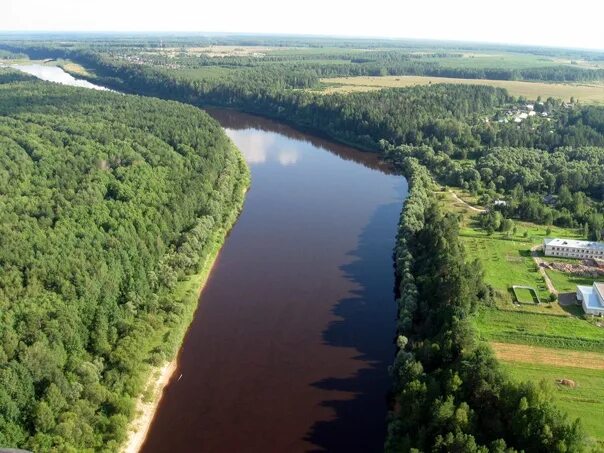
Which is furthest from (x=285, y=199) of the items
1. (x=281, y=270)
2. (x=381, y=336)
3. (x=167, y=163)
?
(x=381, y=336)

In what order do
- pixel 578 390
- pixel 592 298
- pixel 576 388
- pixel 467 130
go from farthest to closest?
pixel 467 130, pixel 592 298, pixel 576 388, pixel 578 390

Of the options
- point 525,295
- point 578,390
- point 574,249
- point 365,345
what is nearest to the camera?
point 578,390

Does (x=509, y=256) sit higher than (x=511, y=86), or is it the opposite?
(x=511, y=86)

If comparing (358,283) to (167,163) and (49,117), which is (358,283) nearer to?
(167,163)

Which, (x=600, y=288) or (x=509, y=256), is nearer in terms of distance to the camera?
(x=600, y=288)

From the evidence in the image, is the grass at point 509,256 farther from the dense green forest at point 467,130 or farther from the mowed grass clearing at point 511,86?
the mowed grass clearing at point 511,86

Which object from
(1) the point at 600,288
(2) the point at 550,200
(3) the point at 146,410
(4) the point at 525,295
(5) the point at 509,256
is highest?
(2) the point at 550,200

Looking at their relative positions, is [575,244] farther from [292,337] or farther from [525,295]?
[292,337]

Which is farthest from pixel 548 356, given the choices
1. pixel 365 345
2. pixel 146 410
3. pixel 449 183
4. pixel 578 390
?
pixel 449 183

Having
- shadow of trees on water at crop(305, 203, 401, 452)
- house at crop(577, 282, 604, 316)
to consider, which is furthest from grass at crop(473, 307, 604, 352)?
shadow of trees on water at crop(305, 203, 401, 452)
